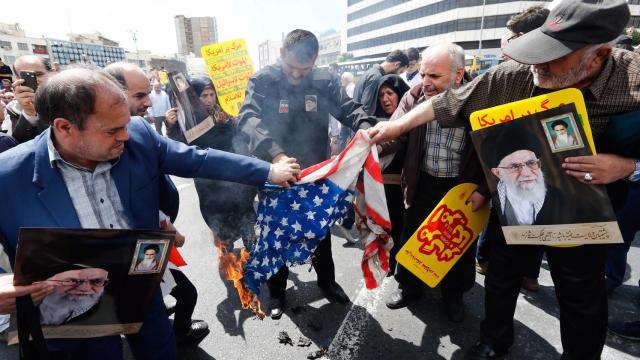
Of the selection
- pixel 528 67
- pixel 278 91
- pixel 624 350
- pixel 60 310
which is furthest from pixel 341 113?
pixel 624 350

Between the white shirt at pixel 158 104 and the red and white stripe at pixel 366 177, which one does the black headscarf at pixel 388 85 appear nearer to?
the red and white stripe at pixel 366 177

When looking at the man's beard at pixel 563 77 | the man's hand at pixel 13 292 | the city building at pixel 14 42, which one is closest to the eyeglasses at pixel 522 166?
the man's beard at pixel 563 77

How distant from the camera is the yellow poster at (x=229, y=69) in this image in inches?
198

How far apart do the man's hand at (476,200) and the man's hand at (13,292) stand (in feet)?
7.89

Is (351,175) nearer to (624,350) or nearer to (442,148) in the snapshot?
(442,148)

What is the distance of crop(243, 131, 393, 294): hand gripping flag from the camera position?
232cm

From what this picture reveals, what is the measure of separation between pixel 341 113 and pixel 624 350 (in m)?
2.85

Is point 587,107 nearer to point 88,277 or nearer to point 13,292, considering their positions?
point 88,277

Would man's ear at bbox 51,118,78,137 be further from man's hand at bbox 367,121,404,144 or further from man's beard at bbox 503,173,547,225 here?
man's beard at bbox 503,173,547,225

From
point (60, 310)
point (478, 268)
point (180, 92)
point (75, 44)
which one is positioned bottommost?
point (478, 268)

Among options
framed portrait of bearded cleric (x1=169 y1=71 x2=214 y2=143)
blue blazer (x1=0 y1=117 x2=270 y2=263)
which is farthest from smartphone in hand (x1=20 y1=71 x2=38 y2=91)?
blue blazer (x1=0 y1=117 x2=270 y2=263)

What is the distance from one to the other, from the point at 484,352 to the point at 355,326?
96 centimetres

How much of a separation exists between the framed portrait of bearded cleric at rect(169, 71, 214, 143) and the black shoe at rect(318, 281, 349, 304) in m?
2.04

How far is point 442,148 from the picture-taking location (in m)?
2.60
